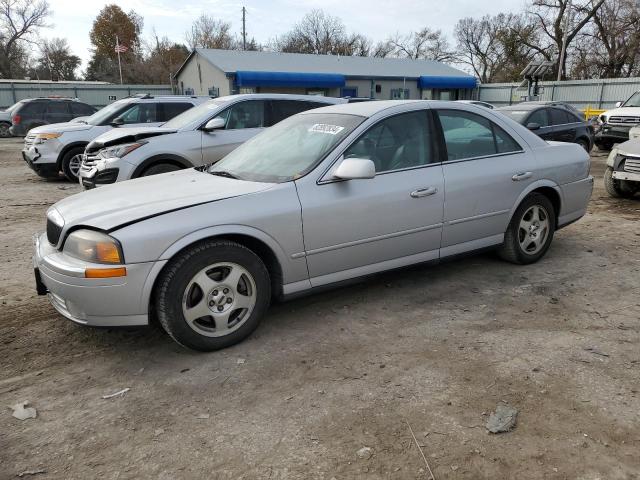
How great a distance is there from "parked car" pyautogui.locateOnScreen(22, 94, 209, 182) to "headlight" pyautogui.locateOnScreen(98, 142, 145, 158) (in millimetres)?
3203

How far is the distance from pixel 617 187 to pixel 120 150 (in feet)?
25.8

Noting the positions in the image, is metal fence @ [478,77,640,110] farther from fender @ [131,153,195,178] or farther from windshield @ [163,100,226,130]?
fender @ [131,153,195,178]

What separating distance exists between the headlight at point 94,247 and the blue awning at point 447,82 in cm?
3504

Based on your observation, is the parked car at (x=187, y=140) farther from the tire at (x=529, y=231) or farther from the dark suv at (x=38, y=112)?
the dark suv at (x=38, y=112)

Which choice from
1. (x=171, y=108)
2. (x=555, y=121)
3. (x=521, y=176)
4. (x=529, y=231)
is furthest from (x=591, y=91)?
(x=521, y=176)

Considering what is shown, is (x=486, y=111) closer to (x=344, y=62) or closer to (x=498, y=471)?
(x=498, y=471)

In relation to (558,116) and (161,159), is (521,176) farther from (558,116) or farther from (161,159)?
(558,116)

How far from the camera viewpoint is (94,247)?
3086mm

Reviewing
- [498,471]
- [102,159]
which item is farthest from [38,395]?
[102,159]

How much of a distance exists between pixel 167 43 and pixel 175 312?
242 feet

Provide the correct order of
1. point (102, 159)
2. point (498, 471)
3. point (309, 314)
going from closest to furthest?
point (498, 471) → point (309, 314) → point (102, 159)

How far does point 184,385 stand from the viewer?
3055 millimetres

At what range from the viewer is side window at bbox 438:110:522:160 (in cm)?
433

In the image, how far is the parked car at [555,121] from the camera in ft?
37.5
